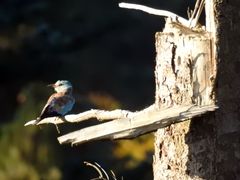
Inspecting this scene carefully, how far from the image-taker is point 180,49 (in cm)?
367

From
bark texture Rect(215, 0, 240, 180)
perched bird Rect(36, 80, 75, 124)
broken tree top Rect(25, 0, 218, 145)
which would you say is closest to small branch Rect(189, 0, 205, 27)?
broken tree top Rect(25, 0, 218, 145)

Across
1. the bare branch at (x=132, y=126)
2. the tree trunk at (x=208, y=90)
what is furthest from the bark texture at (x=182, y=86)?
the bare branch at (x=132, y=126)

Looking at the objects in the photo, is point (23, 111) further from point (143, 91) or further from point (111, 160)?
point (143, 91)

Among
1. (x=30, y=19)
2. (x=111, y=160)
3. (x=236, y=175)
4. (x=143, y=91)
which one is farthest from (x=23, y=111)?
(x=143, y=91)

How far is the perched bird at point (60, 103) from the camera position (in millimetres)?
4867

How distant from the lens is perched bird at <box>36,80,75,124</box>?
16.0 ft

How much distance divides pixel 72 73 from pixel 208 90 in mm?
10994

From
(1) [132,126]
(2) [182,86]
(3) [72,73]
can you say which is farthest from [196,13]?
(3) [72,73]

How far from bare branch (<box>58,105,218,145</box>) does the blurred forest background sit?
4972mm

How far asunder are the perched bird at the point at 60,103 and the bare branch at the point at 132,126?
119 cm

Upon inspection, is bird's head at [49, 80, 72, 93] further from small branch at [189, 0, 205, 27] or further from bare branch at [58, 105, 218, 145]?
bare branch at [58, 105, 218, 145]

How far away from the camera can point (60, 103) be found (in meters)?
4.95

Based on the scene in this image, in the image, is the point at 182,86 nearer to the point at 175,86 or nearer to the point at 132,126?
the point at 175,86

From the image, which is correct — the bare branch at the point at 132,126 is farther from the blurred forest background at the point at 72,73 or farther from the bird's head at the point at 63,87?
the blurred forest background at the point at 72,73
